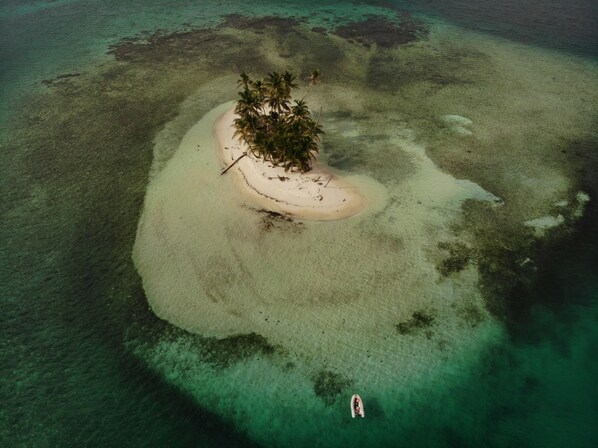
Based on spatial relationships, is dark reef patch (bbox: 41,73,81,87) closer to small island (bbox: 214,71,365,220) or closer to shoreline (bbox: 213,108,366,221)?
small island (bbox: 214,71,365,220)

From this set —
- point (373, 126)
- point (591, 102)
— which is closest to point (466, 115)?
point (373, 126)

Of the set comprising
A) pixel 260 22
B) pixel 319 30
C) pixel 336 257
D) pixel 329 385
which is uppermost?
pixel 260 22

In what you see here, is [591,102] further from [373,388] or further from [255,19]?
[255,19]

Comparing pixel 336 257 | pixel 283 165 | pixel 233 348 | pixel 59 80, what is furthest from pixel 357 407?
pixel 59 80

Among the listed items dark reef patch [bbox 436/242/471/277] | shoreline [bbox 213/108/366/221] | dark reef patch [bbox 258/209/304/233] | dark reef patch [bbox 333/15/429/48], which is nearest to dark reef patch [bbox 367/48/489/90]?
dark reef patch [bbox 333/15/429/48]

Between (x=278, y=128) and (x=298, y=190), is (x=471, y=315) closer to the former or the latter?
(x=298, y=190)

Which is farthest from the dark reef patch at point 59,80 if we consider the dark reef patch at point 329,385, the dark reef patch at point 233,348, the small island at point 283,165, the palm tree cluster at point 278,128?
the dark reef patch at point 329,385
